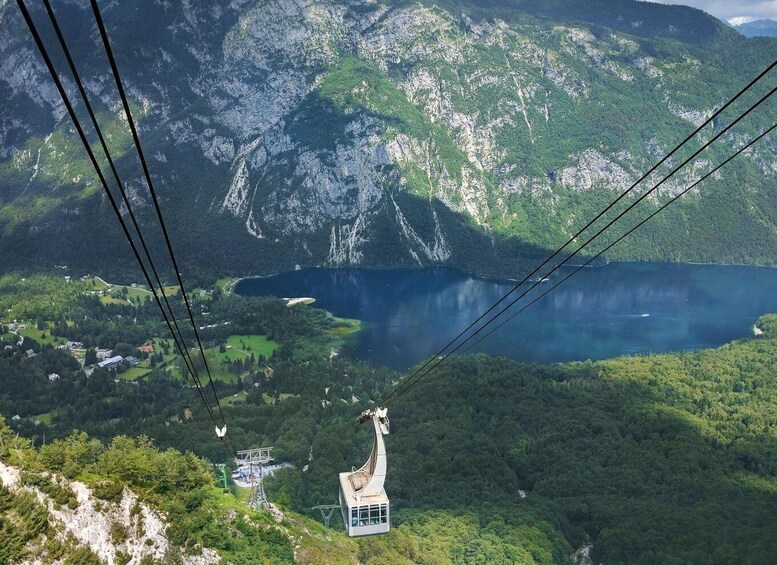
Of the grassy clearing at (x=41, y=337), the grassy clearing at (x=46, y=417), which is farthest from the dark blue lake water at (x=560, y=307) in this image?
the grassy clearing at (x=41, y=337)

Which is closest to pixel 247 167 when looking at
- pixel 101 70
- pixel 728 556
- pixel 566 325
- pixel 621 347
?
pixel 101 70

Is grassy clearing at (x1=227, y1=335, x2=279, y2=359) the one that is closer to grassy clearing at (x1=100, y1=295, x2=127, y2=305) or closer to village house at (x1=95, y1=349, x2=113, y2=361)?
village house at (x1=95, y1=349, x2=113, y2=361)

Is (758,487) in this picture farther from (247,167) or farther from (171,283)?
(247,167)

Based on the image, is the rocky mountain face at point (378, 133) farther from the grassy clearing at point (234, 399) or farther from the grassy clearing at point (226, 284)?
the grassy clearing at point (234, 399)

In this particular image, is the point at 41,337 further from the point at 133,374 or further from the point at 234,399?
the point at 234,399

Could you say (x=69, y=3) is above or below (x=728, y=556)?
above

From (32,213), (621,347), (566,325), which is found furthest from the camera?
(32,213)

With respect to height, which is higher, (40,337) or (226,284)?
(226,284)

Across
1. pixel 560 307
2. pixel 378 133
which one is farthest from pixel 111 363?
pixel 378 133
